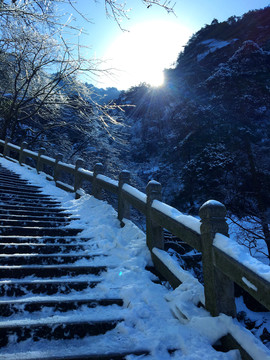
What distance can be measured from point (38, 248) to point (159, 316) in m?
2.28

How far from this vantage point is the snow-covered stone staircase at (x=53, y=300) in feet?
6.89

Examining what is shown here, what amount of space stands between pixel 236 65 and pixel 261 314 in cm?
1945

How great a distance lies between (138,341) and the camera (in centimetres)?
220

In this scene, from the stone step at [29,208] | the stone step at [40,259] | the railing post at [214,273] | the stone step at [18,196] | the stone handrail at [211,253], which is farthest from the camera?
the stone step at [18,196]

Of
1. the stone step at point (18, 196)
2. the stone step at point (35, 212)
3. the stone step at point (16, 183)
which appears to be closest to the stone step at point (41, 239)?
the stone step at point (35, 212)

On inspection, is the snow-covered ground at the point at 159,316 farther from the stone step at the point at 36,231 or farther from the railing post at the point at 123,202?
the railing post at the point at 123,202

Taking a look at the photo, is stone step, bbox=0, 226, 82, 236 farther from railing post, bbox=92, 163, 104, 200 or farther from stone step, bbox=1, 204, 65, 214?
railing post, bbox=92, 163, 104, 200

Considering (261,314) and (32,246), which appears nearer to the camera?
(32,246)

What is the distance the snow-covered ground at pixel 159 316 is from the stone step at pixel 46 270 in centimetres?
26

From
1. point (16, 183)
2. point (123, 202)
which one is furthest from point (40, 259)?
point (16, 183)

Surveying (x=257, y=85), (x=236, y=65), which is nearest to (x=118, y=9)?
(x=257, y=85)

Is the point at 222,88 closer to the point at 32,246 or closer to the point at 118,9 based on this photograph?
the point at 118,9

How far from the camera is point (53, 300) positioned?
270 cm

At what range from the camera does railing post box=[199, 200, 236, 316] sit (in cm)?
244
